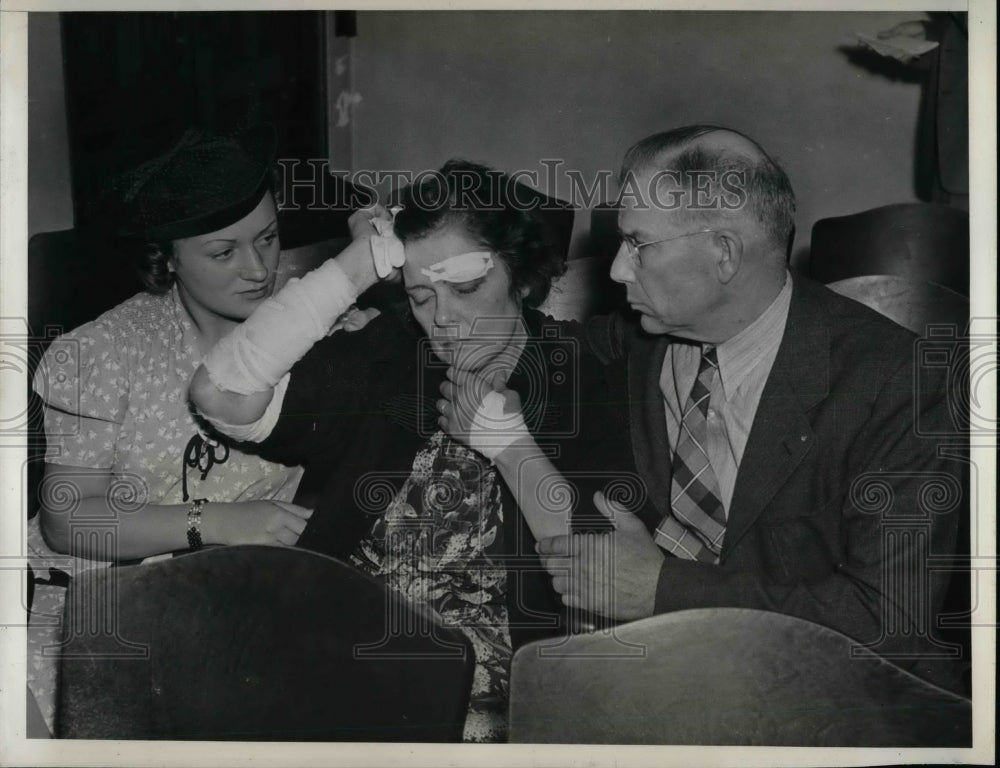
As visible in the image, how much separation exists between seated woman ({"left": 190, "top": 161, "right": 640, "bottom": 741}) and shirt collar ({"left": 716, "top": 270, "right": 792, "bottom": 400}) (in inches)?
11.5

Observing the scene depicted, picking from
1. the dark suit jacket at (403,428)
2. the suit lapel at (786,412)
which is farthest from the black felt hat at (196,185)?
the suit lapel at (786,412)

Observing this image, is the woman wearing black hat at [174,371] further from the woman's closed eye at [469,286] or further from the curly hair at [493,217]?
the woman's closed eye at [469,286]

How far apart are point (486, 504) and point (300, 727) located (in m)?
0.72

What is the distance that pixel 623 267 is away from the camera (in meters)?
2.62

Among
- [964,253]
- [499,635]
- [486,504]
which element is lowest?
[499,635]

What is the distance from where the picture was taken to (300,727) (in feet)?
8.86

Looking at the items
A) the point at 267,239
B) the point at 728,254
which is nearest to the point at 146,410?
the point at 267,239

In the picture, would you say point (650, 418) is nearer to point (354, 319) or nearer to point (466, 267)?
point (466, 267)

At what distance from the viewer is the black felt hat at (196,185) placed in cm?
267

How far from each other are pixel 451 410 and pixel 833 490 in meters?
0.92

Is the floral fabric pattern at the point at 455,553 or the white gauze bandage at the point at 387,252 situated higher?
the white gauze bandage at the point at 387,252

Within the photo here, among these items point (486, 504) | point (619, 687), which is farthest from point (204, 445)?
point (619, 687)

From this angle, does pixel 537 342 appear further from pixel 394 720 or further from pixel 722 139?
pixel 394 720

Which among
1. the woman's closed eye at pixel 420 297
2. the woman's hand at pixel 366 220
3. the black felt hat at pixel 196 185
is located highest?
the black felt hat at pixel 196 185
